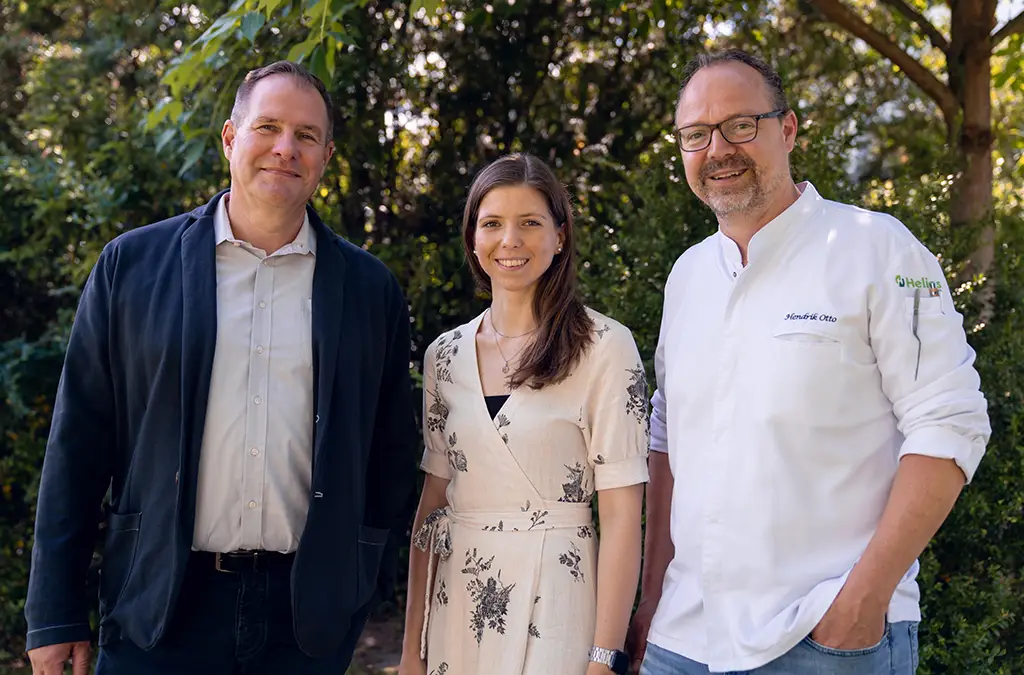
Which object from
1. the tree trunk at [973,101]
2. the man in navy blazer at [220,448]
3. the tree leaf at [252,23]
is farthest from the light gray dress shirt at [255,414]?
the tree trunk at [973,101]

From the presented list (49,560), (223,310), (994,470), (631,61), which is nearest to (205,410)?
(223,310)

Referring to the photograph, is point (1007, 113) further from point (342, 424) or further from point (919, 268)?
point (342, 424)

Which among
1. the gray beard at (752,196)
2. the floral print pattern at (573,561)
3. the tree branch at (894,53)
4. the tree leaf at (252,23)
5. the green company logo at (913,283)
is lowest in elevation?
the floral print pattern at (573,561)

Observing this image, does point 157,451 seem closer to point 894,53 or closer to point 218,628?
point 218,628

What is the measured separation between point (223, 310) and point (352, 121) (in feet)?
9.35

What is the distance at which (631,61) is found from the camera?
229 inches

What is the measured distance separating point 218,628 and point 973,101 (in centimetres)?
436

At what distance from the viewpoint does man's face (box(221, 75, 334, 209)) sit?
2635mm

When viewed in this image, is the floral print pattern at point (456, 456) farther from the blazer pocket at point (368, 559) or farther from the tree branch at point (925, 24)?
the tree branch at point (925, 24)

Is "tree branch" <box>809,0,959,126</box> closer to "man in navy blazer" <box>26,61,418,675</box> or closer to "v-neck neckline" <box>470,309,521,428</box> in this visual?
"v-neck neckline" <box>470,309,521,428</box>

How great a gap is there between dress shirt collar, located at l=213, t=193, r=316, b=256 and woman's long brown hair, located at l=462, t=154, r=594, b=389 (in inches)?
18.0

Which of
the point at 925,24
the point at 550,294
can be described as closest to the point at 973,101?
the point at 925,24

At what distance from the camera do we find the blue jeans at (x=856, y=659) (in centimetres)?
207

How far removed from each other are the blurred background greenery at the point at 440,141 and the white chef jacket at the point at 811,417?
166 cm
